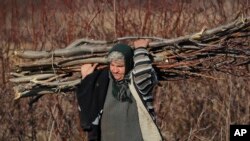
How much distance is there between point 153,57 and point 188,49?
0.26 m

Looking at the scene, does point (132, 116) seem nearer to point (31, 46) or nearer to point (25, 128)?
point (25, 128)

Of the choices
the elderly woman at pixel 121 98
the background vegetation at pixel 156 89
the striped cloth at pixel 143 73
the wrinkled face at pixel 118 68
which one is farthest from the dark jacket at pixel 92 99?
the background vegetation at pixel 156 89

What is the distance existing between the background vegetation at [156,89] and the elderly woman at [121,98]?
1888 mm

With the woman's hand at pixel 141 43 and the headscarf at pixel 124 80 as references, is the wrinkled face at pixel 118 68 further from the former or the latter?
the woman's hand at pixel 141 43

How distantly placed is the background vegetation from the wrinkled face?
2.06 m

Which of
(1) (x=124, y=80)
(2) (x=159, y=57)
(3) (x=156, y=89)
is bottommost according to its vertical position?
(3) (x=156, y=89)

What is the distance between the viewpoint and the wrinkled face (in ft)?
12.2

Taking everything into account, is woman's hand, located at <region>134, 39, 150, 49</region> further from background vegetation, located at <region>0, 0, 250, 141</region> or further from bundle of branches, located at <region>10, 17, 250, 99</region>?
background vegetation, located at <region>0, 0, 250, 141</region>

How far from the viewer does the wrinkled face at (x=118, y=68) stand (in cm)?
372

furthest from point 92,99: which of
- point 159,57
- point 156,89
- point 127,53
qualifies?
point 156,89

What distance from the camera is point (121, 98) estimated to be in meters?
3.79

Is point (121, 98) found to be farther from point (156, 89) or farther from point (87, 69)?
point (156, 89)

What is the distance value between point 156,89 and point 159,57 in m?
2.22

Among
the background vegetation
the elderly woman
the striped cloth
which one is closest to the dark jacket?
the elderly woman
